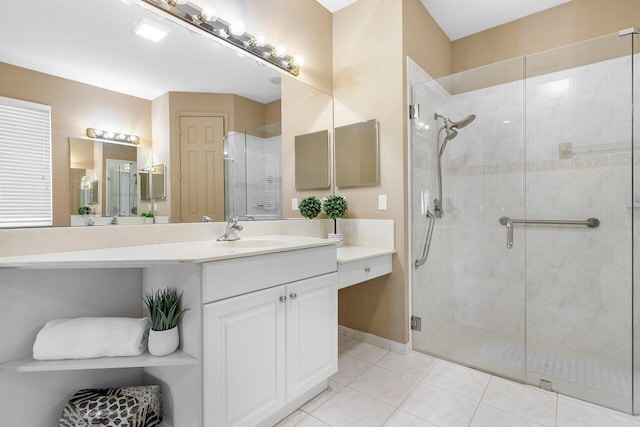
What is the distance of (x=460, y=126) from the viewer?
2.40m

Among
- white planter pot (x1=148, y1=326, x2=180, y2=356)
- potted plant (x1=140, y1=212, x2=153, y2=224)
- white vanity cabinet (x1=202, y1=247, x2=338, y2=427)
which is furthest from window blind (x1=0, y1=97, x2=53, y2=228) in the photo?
white vanity cabinet (x1=202, y1=247, x2=338, y2=427)

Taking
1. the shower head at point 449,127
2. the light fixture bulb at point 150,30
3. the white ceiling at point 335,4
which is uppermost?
the white ceiling at point 335,4

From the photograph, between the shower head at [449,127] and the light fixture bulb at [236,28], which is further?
the shower head at [449,127]

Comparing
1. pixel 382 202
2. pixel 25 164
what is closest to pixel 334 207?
pixel 382 202

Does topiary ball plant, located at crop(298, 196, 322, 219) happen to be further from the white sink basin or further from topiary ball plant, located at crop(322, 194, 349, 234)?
the white sink basin

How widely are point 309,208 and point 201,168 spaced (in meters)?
0.88

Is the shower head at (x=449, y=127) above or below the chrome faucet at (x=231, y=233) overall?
above

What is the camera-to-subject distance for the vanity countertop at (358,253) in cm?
188

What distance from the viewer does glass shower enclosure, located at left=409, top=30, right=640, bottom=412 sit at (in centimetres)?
183

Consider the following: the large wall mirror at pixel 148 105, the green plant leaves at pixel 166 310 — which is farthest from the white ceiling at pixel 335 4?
the green plant leaves at pixel 166 310

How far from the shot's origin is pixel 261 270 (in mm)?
1361

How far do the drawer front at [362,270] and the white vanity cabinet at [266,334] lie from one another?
0.13m

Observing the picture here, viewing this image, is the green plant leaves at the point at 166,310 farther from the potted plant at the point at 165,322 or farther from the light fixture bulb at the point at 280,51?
the light fixture bulb at the point at 280,51

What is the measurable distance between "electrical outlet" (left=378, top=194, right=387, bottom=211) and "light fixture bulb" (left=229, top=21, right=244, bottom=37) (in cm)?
144
